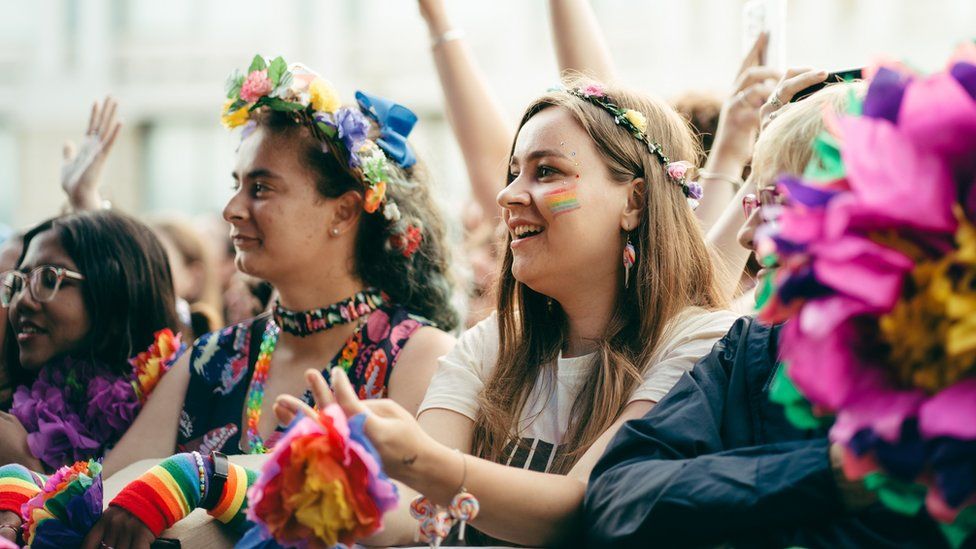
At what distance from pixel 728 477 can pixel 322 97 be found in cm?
184

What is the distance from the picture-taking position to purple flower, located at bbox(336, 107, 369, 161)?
312 cm

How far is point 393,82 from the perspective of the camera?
1583cm

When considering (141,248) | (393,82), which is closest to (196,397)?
(141,248)

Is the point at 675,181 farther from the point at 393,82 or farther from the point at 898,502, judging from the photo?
the point at 393,82

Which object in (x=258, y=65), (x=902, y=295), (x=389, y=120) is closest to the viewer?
(x=902, y=295)

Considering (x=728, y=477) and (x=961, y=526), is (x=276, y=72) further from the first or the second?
(x=961, y=526)

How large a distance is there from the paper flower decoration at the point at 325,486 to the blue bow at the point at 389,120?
68.5 inches

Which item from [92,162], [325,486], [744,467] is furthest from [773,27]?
[92,162]

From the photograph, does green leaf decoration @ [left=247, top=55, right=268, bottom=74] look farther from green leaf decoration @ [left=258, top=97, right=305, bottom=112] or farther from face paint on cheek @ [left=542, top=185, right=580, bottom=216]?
face paint on cheek @ [left=542, top=185, right=580, bottom=216]

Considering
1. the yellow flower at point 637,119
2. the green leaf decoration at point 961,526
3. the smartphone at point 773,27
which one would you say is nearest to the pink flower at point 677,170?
the yellow flower at point 637,119

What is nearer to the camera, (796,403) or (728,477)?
(796,403)

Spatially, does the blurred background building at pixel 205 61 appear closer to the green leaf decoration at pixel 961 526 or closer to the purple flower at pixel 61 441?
the purple flower at pixel 61 441

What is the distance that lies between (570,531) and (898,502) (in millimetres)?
686

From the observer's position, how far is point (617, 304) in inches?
97.9
